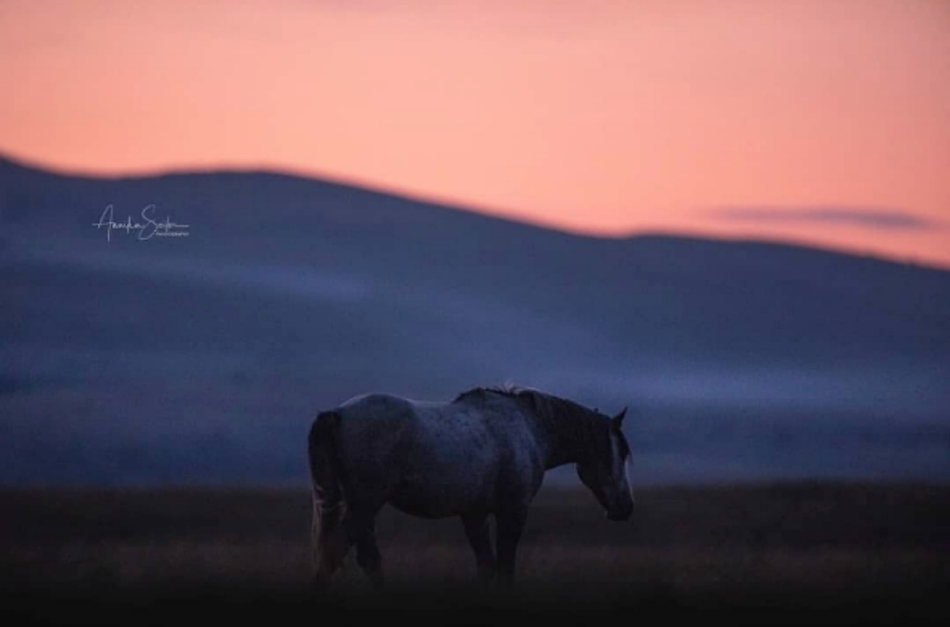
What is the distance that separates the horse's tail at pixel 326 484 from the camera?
37.6 ft

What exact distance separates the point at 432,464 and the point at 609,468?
2245mm

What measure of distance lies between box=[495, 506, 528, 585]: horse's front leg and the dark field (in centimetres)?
27

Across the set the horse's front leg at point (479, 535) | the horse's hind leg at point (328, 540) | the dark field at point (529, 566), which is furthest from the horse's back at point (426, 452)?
the dark field at point (529, 566)

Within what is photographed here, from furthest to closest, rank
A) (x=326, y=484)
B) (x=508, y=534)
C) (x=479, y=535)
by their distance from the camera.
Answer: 1. (x=479, y=535)
2. (x=508, y=534)
3. (x=326, y=484)

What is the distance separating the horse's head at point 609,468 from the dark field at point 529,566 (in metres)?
0.54

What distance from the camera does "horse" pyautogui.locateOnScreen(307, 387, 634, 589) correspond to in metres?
11.5

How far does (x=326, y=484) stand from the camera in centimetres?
1161

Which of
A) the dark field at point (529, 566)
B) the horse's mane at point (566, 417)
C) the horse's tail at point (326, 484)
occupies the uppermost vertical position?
the horse's mane at point (566, 417)

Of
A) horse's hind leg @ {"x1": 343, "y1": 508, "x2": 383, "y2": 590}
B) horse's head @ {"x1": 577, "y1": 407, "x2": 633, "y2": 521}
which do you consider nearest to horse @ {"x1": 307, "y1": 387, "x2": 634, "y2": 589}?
horse's hind leg @ {"x1": 343, "y1": 508, "x2": 383, "y2": 590}

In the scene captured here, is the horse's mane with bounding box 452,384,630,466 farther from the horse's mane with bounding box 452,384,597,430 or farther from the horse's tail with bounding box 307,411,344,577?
the horse's tail with bounding box 307,411,344,577

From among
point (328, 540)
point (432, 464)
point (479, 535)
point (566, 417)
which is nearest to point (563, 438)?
point (566, 417)

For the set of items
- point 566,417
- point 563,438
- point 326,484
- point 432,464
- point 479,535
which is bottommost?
point 479,535

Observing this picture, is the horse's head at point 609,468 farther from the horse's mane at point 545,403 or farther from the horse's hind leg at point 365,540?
the horse's hind leg at point 365,540

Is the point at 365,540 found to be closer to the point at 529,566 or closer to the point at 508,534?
the point at 508,534
